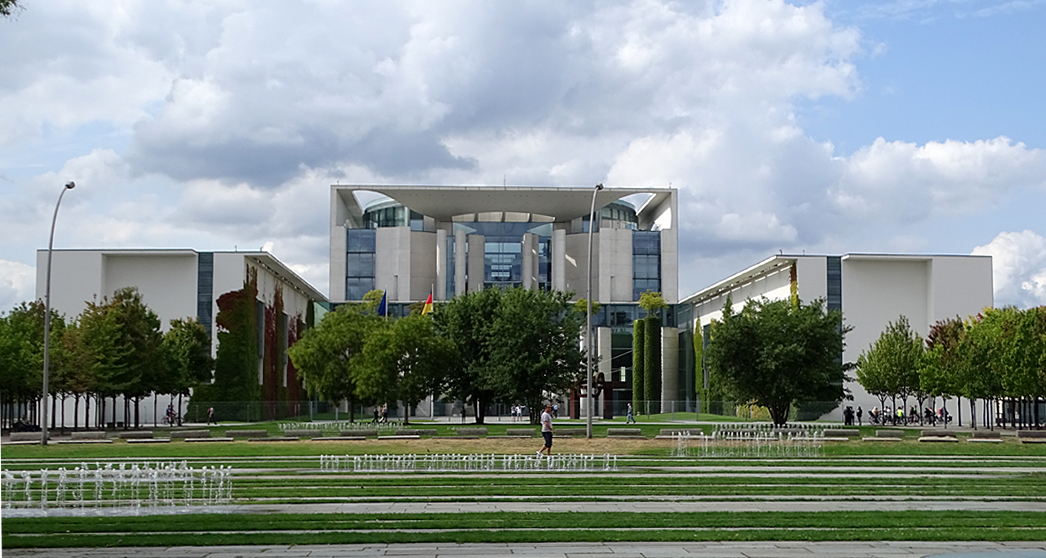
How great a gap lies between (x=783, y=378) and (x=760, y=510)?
40403 mm

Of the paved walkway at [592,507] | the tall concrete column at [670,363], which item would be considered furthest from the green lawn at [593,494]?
the tall concrete column at [670,363]

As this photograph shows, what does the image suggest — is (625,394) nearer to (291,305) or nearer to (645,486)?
(291,305)

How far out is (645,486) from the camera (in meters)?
21.6

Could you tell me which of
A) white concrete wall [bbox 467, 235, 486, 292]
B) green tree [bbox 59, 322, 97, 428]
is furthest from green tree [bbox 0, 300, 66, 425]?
white concrete wall [bbox 467, 235, 486, 292]

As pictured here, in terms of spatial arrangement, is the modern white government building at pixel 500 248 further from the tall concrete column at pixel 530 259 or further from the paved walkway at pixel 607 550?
the paved walkway at pixel 607 550

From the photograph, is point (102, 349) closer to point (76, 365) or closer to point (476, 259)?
point (76, 365)

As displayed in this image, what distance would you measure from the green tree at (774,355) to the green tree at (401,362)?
1529cm

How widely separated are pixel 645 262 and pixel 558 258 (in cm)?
→ 971

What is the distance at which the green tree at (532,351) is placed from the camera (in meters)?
58.8

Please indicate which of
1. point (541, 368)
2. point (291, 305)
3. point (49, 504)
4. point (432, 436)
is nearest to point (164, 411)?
point (291, 305)

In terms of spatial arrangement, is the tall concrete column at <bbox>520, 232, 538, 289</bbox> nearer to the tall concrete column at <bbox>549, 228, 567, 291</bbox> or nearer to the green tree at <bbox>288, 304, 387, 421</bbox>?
the tall concrete column at <bbox>549, 228, 567, 291</bbox>

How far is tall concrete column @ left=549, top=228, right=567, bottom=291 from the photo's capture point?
390 ft

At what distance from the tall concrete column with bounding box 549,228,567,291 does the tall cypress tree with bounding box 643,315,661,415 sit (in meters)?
19.9

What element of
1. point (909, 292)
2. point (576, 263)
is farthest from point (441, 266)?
point (909, 292)
